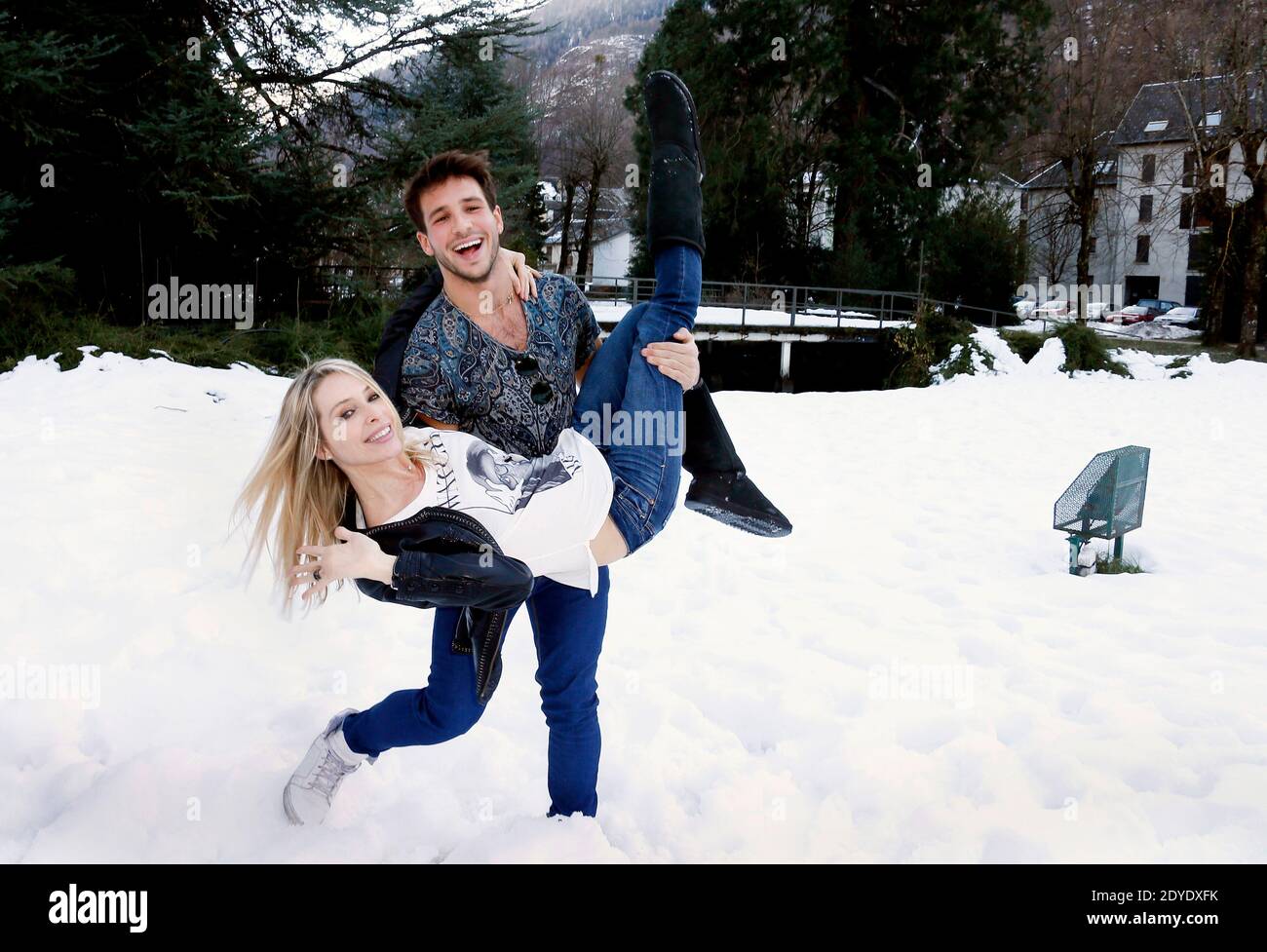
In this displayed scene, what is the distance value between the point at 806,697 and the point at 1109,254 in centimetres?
3341

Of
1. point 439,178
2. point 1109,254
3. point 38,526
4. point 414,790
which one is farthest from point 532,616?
point 1109,254

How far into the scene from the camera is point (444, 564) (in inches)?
69.2

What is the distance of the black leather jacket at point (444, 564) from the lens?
5.75ft

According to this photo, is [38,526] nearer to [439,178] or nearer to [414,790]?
[414,790]

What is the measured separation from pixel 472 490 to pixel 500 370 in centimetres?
42

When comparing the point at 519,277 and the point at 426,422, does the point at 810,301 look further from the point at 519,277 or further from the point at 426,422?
the point at 426,422

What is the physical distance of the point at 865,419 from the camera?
1013cm

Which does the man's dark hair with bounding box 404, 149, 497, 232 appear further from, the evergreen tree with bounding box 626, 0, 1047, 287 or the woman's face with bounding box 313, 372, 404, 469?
the evergreen tree with bounding box 626, 0, 1047, 287

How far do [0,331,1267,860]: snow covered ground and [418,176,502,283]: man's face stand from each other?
142 centimetres

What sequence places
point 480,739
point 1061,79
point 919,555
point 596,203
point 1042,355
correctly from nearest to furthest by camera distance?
point 480,739 < point 919,555 < point 1042,355 < point 1061,79 < point 596,203

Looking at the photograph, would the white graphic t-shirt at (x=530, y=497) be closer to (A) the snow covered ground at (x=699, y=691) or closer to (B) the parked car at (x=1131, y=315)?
(A) the snow covered ground at (x=699, y=691)

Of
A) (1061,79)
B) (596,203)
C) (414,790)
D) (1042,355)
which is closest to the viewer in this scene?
(414,790)

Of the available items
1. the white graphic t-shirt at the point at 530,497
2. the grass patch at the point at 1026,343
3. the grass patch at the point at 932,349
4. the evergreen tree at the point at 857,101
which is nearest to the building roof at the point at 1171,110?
the evergreen tree at the point at 857,101

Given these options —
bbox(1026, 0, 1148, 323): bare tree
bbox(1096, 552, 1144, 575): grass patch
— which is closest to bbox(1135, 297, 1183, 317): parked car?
bbox(1026, 0, 1148, 323): bare tree
